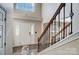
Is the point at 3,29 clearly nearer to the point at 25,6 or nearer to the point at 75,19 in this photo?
the point at 25,6

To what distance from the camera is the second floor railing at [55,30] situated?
1657 mm

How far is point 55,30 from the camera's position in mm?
1685

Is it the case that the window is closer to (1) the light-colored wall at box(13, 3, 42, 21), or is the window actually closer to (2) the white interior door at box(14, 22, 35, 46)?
(1) the light-colored wall at box(13, 3, 42, 21)

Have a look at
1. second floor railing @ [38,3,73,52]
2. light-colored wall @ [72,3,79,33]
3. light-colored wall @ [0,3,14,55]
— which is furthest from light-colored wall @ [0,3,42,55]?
light-colored wall @ [72,3,79,33]

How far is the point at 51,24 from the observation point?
169cm

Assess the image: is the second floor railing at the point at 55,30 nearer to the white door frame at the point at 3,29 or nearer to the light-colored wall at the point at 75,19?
the light-colored wall at the point at 75,19

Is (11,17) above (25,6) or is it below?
below

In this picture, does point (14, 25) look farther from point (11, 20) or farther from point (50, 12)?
point (50, 12)

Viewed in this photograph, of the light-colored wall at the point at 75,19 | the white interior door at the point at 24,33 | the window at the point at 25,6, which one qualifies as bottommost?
the white interior door at the point at 24,33

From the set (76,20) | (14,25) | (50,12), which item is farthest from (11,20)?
(76,20)

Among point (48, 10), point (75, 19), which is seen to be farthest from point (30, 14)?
point (75, 19)

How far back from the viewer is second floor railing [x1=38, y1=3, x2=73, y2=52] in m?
1.66

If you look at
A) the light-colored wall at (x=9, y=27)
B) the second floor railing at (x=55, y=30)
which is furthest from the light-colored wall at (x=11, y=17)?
the second floor railing at (x=55, y=30)
